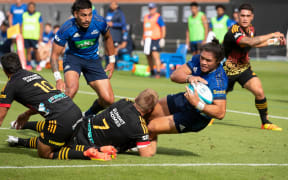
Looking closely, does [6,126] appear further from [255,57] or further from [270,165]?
[255,57]

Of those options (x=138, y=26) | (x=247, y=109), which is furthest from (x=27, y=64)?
(x=138, y=26)

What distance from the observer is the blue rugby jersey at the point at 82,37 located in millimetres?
9211

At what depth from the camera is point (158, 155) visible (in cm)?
755

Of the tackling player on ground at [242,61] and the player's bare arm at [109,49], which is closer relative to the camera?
the player's bare arm at [109,49]

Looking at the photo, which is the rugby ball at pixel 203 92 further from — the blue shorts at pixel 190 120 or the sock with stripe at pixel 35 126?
the sock with stripe at pixel 35 126

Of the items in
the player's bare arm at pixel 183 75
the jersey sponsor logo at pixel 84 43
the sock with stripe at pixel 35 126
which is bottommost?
the sock with stripe at pixel 35 126

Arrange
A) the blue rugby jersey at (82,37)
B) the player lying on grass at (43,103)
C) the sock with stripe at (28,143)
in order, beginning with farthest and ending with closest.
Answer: the blue rugby jersey at (82,37) → the sock with stripe at (28,143) → the player lying on grass at (43,103)

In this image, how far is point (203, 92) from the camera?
708cm

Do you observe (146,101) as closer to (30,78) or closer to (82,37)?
(30,78)

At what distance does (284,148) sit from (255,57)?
23.6m

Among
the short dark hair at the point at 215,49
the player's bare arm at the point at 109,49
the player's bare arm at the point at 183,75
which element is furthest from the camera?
the player's bare arm at the point at 109,49

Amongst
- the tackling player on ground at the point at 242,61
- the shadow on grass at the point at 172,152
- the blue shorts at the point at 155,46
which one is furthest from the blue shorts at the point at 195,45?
the shadow on grass at the point at 172,152

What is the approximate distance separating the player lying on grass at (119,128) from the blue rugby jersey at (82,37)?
2290 millimetres

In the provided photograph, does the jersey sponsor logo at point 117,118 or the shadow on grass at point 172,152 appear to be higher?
the jersey sponsor logo at point 117,118
